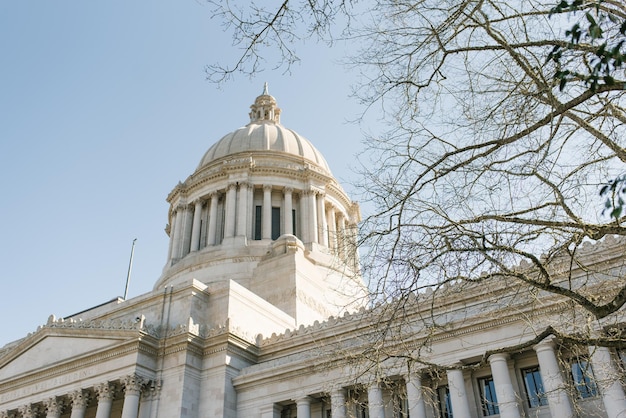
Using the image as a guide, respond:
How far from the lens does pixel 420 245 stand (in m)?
11.1

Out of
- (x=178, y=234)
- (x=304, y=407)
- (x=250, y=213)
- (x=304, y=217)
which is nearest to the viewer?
(x=304, y=407)

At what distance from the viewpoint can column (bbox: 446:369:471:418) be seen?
21516mm

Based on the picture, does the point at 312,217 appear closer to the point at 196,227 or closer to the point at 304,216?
the point at 304,216

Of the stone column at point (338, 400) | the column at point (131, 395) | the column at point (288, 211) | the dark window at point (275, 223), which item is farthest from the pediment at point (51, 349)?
the dark window at point (275, 223)

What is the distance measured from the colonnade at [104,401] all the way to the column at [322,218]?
2206 centimetres

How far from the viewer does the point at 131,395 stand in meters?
27.2

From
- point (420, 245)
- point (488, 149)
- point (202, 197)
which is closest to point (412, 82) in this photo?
point (488, 149)

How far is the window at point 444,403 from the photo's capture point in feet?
75.4

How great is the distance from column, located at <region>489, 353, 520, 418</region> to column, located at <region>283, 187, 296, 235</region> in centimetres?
2709

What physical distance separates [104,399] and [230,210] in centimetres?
2208

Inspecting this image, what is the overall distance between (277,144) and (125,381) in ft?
100

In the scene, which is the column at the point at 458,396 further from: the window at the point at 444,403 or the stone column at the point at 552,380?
the stone column at the point at 552,380

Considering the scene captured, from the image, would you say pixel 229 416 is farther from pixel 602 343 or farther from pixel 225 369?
pixel 602 343

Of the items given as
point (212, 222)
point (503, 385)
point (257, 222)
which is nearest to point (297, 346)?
point (503, 385)
